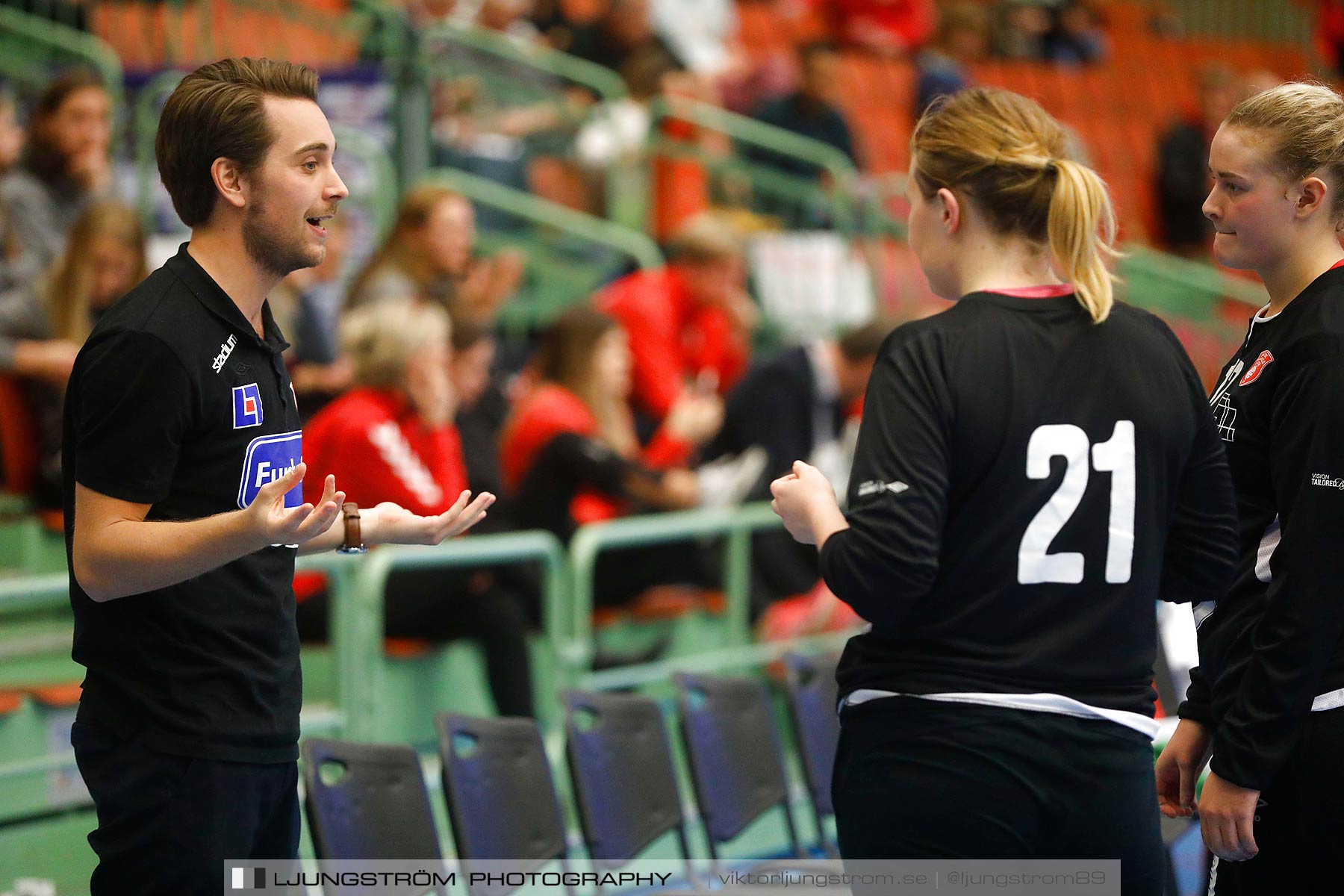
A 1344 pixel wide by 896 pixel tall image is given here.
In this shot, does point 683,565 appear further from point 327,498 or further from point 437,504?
point 327,498

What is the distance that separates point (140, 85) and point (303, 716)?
3365mm

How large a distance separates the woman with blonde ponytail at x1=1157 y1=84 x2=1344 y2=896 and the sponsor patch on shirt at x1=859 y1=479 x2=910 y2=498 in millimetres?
662

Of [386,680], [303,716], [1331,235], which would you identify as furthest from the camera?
[386,680]

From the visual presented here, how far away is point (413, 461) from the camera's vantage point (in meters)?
4.43

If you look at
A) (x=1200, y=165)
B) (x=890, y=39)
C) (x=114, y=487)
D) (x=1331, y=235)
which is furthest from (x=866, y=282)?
(x=114, y=487)

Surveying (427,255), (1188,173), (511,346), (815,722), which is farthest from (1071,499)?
(1188,173)

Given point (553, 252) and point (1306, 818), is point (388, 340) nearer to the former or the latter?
point (553, 252)

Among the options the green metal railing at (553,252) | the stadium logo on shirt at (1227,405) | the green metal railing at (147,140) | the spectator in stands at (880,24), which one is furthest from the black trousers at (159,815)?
the spectator in stands at (880,24)

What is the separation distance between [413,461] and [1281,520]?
2823 millimetres

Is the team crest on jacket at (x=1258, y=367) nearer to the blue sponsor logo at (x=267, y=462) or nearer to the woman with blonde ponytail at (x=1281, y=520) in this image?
the woman with blonde ponytail at (x=1281, y=520)

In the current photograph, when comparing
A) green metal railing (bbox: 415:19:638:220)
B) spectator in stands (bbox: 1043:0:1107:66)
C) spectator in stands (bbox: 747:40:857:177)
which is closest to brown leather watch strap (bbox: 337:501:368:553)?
green metal railing (bbox: 415:19:638:220)

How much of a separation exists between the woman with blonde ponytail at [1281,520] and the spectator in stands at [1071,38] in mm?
9648

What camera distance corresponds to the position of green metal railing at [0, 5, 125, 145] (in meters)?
5.71

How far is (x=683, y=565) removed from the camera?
5.22m
